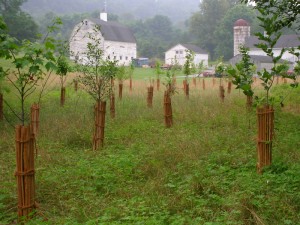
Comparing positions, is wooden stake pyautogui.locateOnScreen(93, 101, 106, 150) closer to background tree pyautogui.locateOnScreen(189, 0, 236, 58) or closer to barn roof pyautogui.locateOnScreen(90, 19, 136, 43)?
barn roof pyautogui.locateOnScreen(90, 19, 136, 43)

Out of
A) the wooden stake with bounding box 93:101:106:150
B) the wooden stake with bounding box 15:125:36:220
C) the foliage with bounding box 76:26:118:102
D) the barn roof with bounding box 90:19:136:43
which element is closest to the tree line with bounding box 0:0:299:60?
the barn roof with bounding box 90:19:136:43

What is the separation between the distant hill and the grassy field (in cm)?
9167

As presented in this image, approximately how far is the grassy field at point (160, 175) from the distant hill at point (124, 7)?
301ft

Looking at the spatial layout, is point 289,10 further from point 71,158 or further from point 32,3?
point 32,3

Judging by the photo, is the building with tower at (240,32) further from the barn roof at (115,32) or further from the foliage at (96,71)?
the foliage at (96,71)

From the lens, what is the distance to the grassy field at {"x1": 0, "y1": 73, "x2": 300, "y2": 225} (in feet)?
15.6

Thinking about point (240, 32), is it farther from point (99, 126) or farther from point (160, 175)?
point (160, 175)

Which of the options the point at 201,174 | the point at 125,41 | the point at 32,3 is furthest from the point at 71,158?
the point at 32,3

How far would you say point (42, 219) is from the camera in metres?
4.66

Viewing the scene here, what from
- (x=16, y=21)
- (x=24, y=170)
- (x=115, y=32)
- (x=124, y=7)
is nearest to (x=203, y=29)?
(x=115, y=32)

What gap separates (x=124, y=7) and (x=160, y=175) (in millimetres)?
143236

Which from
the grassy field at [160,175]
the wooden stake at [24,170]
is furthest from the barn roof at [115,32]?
the wooden stake at [24,170]

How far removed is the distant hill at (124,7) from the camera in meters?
104

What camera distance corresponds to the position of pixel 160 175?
629 centimetres
